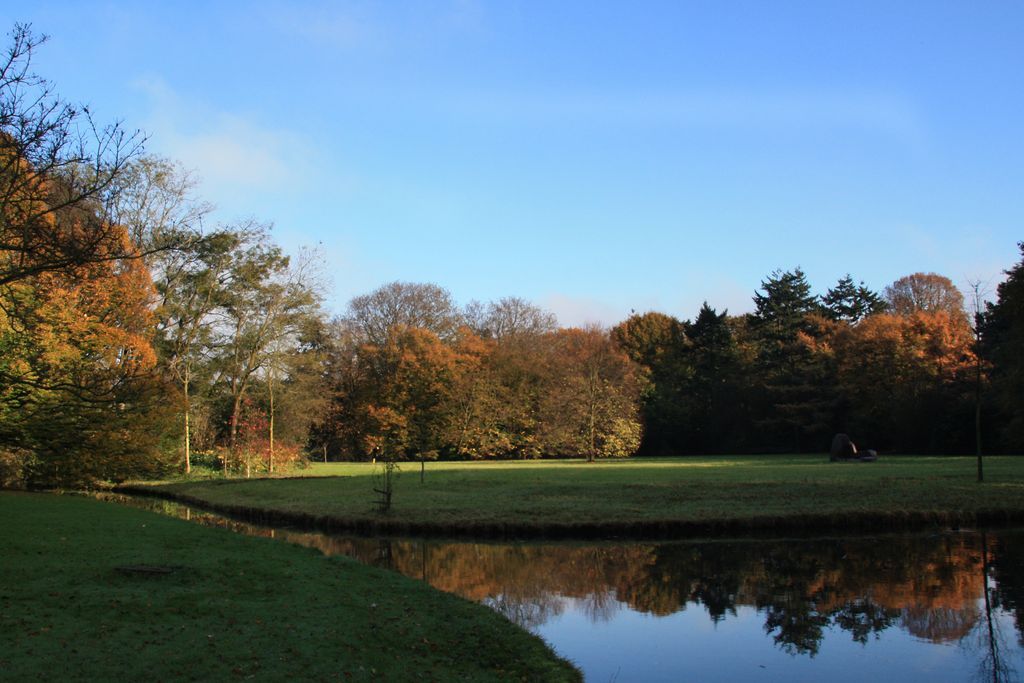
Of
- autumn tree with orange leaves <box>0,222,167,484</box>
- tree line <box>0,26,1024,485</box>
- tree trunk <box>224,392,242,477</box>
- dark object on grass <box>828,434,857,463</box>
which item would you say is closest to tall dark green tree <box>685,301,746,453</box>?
tree line <box>0,26,1024,485</box>

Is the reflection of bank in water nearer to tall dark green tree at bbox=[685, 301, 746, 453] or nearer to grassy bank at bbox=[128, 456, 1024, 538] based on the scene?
grassy bank at bbox=[128, 456, 1024, 538]

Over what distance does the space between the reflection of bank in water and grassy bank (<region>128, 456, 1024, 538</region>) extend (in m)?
1.25

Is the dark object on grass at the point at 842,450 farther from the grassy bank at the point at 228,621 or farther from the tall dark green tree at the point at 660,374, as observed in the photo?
the grassy bank at the point at 228,621

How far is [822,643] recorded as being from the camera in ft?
31.2

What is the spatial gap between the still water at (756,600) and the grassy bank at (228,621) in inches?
60.1

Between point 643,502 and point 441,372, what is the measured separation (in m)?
32.3

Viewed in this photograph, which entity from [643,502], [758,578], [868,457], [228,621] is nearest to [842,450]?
[868,457]

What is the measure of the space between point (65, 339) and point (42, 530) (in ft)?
44.2

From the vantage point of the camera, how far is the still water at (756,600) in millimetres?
8781

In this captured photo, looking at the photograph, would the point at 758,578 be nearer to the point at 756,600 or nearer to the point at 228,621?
the point at 756,600

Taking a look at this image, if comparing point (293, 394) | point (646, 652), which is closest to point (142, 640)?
point (646, 652)

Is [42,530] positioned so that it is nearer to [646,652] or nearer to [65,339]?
[646,652]

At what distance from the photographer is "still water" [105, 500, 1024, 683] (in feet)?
28.8

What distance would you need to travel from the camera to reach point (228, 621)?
780 centimetres
